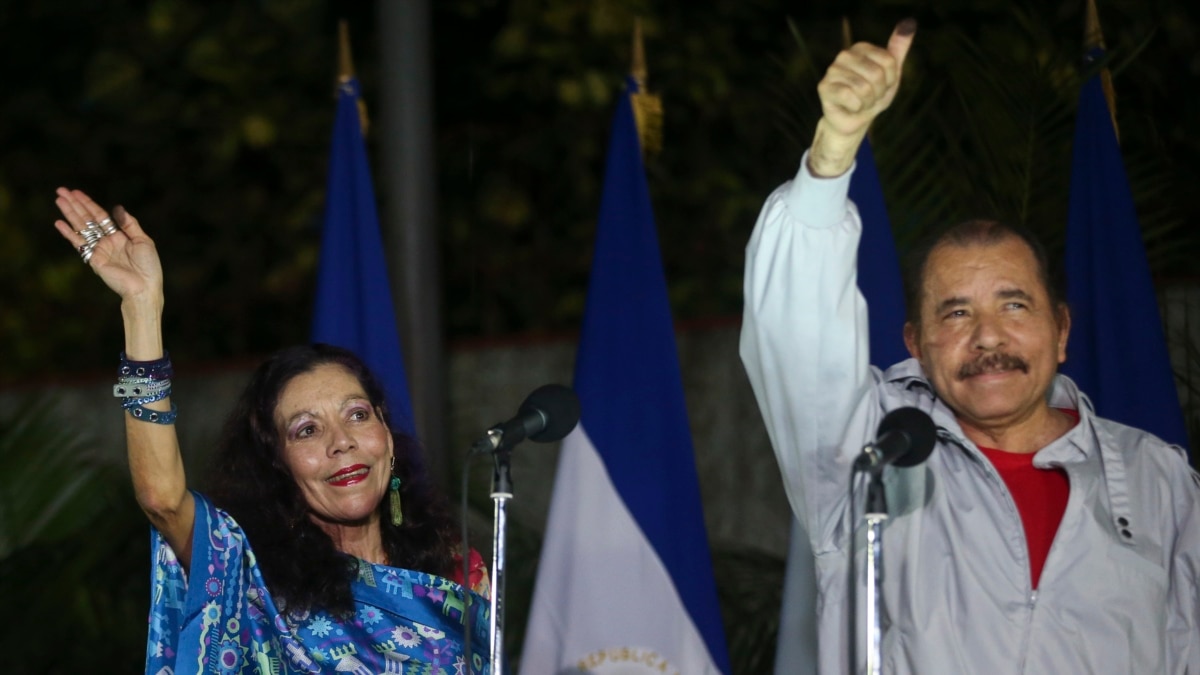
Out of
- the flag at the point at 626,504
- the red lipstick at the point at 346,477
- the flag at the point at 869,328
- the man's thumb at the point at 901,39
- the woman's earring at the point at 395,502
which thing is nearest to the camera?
the man's thumb at the point at 901,39

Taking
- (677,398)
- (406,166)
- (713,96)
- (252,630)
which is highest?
(713,96)

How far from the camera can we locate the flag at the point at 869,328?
11.6 feet

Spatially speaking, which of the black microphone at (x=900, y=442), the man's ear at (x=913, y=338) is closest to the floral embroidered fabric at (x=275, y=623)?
the black microphone at (x=900, y=442)

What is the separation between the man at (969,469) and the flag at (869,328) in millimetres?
839

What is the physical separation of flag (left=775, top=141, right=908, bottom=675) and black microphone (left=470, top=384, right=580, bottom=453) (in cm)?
121

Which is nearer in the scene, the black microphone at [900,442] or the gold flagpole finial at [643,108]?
the black microphone at [900,442]

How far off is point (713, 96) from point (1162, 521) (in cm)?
370

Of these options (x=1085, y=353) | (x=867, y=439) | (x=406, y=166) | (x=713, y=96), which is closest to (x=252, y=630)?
(x=867, y=439)

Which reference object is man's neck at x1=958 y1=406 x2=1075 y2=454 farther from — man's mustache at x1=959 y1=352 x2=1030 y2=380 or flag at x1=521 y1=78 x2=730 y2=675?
flag at x1=521 y1=78 x2=730 y2=675

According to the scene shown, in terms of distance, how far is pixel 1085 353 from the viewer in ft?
13.0

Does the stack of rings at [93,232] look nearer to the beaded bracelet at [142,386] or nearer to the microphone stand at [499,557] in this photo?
the beaded bracelet at [142,386]

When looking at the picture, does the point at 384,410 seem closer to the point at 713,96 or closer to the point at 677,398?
the point at 677,398

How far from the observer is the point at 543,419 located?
7.74 ft

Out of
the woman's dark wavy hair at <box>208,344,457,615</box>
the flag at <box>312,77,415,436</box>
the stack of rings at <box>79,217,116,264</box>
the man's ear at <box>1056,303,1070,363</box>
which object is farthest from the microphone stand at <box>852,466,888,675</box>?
the flag at <box>312,77,415,436</box>
